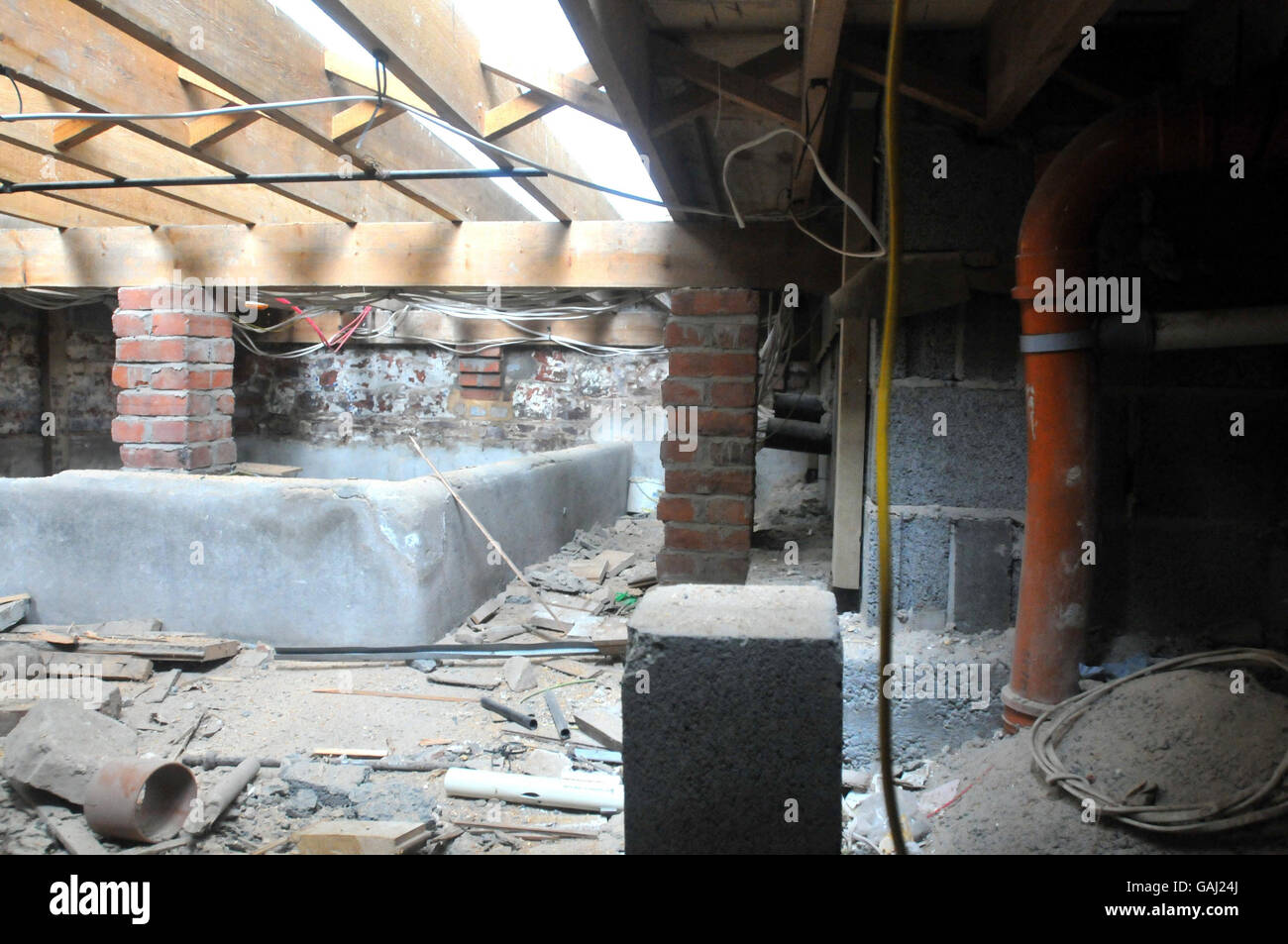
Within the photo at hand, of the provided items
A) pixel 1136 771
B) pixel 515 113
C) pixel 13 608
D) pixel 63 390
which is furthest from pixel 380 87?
pixel 63 390

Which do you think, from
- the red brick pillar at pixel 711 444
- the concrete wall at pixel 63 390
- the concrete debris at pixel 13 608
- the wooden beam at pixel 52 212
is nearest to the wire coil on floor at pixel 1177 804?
the red brick pillar at pixel 711 444

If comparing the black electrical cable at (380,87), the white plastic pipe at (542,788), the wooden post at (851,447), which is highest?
the black electrical cable at (380,87)

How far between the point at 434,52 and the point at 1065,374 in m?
1.55

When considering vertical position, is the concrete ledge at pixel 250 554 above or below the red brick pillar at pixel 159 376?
below

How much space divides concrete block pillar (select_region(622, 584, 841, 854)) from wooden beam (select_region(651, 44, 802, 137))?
4.07ft

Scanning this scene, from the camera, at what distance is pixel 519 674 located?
2613mm

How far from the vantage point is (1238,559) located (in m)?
1.78

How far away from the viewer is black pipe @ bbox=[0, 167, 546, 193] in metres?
2.43

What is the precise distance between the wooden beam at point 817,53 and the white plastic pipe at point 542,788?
1.57 meters

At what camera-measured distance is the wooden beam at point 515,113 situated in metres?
2.04

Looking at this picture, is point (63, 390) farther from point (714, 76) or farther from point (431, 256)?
point (714, 76)

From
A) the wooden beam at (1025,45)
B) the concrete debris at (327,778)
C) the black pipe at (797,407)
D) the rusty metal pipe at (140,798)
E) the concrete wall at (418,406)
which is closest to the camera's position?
the wooden beam at (1025,45)

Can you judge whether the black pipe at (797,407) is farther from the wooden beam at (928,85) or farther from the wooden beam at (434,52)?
the wooden beam at (928,85)
